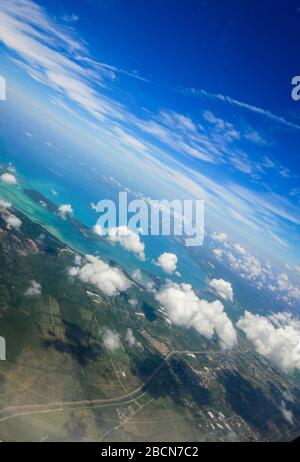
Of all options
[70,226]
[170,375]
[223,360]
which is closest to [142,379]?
[170,375]

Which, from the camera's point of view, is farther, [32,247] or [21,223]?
[21,223]
